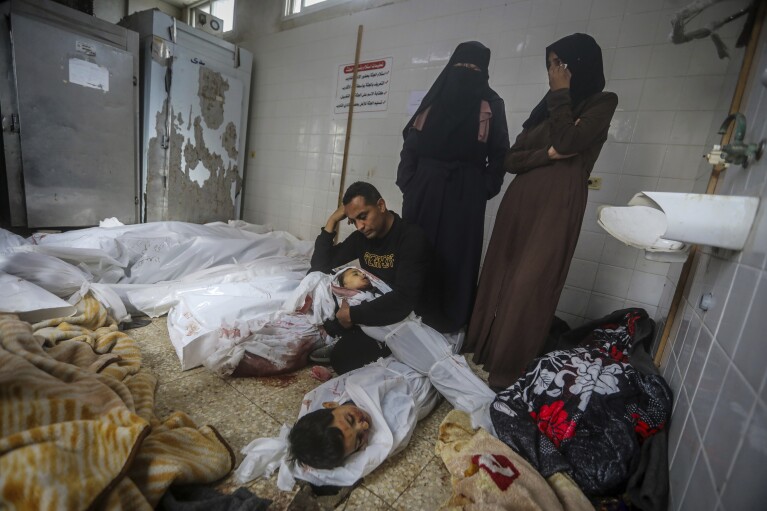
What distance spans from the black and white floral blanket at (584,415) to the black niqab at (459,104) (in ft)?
3.79

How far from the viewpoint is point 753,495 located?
574mm

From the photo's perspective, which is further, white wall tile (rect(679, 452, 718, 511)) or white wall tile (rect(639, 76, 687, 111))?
white wall tile (rect(639, 76, 687, 111))

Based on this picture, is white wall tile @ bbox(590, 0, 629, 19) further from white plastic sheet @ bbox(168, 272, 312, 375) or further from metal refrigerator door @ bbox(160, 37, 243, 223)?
metal refrigerator door @ bbox(160, 37, 243, 223)

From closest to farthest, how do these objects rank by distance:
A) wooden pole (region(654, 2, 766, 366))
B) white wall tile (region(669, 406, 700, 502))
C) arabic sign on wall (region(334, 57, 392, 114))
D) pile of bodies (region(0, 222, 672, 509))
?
1. white wall tile (region(669, 406, 700, 502))
2. pile of bodies (region(0, 222, 672, 509))
3. wooden pole (region(654, 2, 766, 366))
4. arabic sign on wall (region(334, 57, 392, 114))

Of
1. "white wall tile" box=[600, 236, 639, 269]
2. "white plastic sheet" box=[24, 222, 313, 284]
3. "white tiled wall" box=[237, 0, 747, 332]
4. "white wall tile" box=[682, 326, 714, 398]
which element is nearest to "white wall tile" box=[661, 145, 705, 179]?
"white tiled wall" box=[237, 0, 747, 332]

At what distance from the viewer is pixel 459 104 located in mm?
1807

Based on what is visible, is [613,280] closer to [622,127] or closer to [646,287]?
[646,287]

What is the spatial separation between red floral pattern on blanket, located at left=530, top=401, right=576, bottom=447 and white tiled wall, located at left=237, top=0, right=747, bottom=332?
4.07 feet

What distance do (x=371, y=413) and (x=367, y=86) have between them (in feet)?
9.23

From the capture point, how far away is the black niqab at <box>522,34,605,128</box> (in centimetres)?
149

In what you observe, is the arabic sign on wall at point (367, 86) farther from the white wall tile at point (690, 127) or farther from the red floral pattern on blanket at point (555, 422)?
the red floral pattern on blanket at point (555, 422)

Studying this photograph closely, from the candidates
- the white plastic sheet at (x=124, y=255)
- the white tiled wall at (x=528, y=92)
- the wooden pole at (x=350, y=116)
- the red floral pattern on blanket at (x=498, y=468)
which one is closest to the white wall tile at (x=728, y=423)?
the red floral pattern on blanket at (x=498, y=468)

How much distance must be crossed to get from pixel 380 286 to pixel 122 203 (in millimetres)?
2864

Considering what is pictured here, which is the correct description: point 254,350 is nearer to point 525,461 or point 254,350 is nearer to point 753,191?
Result: point 525,461
